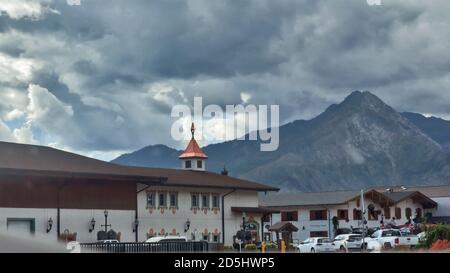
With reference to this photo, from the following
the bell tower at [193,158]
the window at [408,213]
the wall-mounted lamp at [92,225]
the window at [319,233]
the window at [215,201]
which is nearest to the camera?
the wall-mounted lamp at [92,225]

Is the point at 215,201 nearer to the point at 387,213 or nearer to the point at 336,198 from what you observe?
the point at 336,198

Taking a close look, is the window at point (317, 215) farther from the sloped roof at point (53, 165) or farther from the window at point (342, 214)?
the sloped roof at point (53, 165)

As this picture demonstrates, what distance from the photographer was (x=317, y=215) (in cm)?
8519

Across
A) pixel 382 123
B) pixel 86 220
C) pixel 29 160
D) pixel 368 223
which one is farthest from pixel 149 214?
pixel 382 123

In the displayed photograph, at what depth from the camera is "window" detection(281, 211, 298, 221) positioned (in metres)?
87.2

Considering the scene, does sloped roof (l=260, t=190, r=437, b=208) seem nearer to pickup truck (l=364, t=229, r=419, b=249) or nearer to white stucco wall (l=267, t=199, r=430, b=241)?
white stucco wall (l=267, t=199, r=430, b=241)

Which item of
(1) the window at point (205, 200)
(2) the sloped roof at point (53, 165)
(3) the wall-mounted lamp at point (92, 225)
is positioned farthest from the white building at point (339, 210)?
(3) the wall-mounted lamp at point (92, 225)

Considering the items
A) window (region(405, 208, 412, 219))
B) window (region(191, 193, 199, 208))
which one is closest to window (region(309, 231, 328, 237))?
window (region(405, 208, 412, 219))

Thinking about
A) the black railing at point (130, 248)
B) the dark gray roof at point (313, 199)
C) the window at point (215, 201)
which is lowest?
the black railing at point (130, 248)

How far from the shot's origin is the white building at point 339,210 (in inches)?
Result: 3298

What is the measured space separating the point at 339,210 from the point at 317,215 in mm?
2668

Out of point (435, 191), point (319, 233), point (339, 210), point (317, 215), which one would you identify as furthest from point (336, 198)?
point (435, 191)
